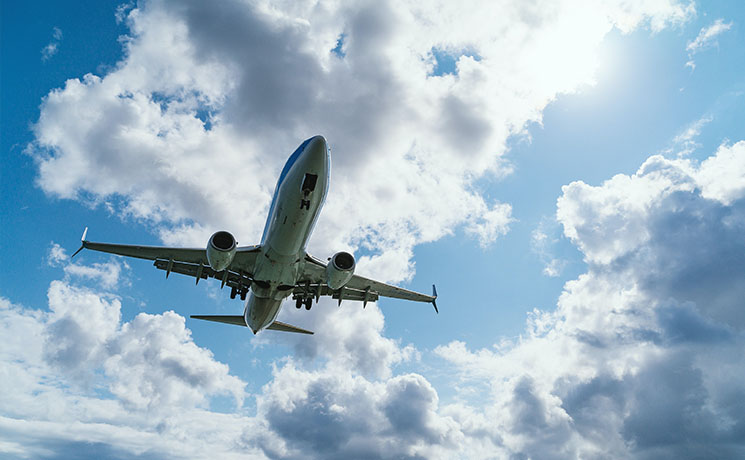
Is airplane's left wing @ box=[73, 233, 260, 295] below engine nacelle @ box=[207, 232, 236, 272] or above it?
above

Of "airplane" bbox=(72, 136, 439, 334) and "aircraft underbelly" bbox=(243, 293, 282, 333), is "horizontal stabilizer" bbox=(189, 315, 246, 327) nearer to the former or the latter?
"airplane" bbox=(72, 136, 439, 334)

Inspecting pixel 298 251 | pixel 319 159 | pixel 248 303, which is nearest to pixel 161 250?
pixel 248 303

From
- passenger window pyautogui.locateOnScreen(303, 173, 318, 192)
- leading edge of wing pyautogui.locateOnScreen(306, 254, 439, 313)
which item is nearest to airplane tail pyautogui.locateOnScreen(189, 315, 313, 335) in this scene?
leading edge of wing pyautogui.locateOnScreen(306, 254, 439, 313)

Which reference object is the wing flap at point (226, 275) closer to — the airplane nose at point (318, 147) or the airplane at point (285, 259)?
the airplane at point (285, 259)

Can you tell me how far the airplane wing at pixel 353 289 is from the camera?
28.8 m

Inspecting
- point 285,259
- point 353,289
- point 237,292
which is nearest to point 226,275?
point 237,292

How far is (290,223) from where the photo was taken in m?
22.7

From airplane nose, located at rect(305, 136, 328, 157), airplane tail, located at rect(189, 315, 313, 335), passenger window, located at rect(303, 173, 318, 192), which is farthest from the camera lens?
airplane tail, located at rect(189, 315, 313, 335)

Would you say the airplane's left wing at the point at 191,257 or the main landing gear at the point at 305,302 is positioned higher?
the airplane's left wing at the point at 191,257

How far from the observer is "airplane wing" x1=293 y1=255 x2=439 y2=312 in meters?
28.8

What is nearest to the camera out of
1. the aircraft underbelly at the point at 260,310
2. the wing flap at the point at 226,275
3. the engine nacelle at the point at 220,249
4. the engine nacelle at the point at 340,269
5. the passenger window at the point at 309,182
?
the passenger window at the point at 309,182

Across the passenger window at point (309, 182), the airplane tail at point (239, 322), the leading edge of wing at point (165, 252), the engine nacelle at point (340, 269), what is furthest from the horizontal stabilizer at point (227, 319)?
the passenger window at point (309, 182)

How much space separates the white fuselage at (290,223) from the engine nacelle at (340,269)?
2047 mm

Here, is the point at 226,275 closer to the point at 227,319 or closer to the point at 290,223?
the point at 290,223
